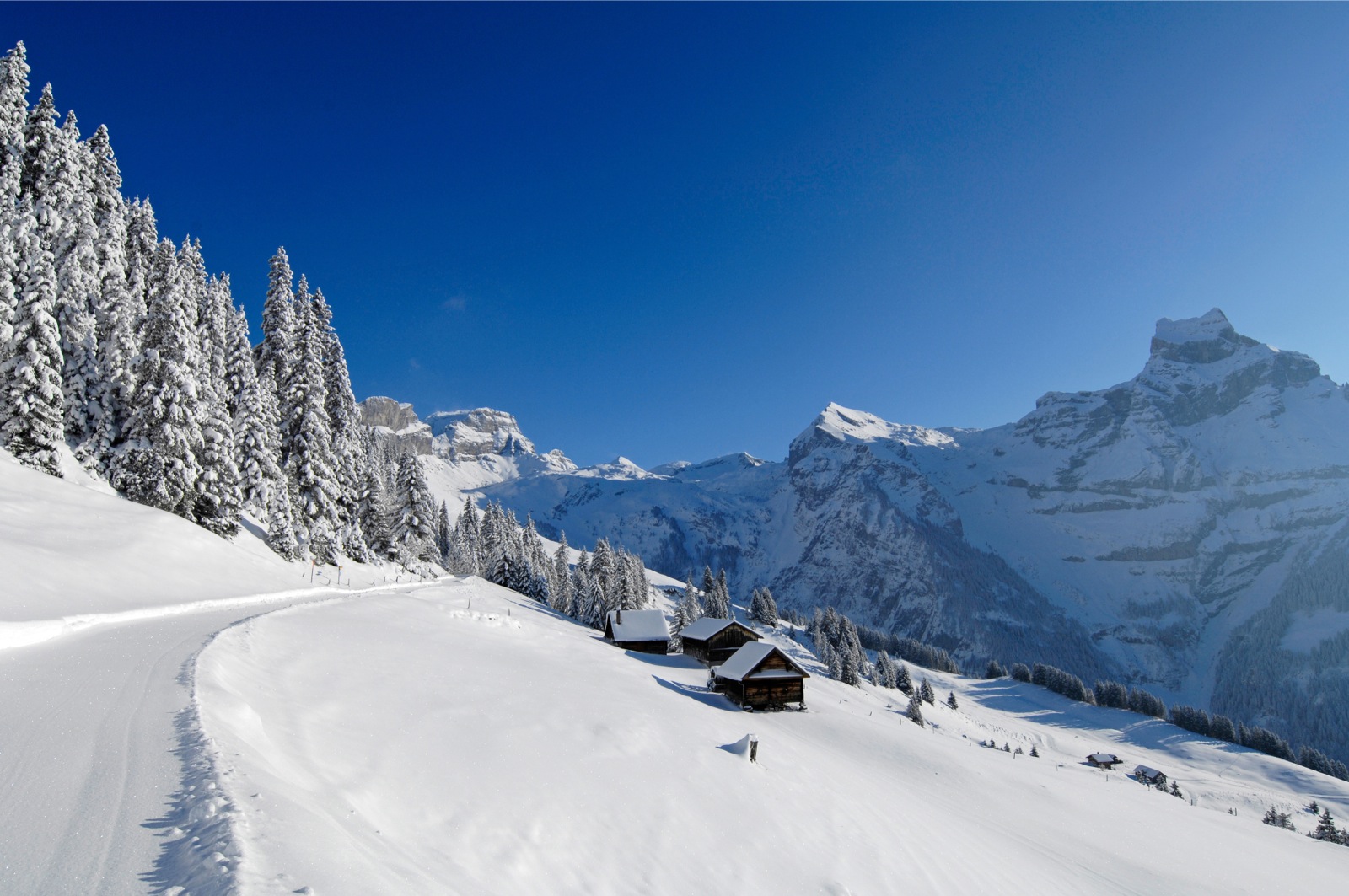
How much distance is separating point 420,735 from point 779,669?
101 feet

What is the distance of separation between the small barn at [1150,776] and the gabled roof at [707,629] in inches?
2177

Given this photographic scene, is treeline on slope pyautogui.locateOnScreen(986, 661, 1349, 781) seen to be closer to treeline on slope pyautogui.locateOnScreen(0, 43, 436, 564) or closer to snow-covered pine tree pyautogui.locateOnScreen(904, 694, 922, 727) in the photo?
snow-covered pine tree pyautogui.locateOnScreen(904, 694, 922, 727)

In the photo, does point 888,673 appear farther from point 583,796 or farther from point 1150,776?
point 583,796

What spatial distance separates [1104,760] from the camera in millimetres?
80812

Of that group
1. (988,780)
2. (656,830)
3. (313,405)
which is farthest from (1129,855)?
(313,405)

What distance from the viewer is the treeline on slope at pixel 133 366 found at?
3189cm

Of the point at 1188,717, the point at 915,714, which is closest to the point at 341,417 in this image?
the point at 915,714

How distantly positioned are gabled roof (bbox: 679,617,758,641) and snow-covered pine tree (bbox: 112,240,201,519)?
35.6m

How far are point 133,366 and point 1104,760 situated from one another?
10612cm

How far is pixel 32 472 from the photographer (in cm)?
2766

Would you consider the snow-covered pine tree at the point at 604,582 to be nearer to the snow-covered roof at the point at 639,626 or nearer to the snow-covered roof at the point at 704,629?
the snow-covered roof at the point at 639,626

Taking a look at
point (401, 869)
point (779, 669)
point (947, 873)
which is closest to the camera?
Result: point (401, 869)

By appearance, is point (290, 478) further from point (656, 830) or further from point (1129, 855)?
point (1129, 855)

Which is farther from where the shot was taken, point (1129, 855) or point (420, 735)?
point (1129, 855)
